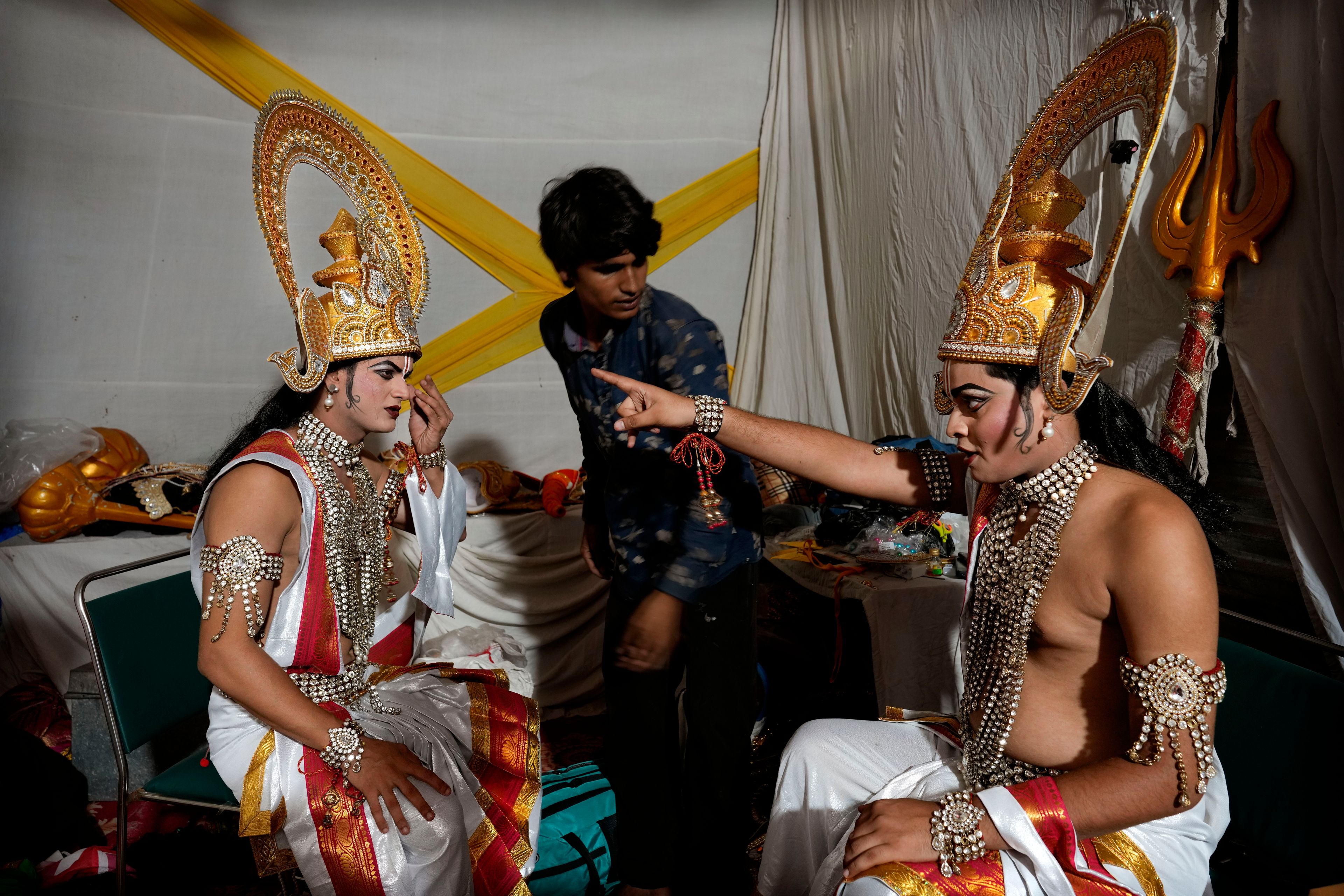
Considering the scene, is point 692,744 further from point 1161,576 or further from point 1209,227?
point 1209,227

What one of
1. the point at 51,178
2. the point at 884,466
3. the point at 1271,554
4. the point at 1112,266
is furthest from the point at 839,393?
the point at 51,178

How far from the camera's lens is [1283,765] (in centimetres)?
154

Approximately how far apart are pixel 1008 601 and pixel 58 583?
358 cm

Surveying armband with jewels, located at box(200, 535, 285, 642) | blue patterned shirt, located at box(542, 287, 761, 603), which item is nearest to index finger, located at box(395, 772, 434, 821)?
armband with jewels, located at box(200, 535, 285, 642)

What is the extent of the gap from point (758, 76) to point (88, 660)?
456cm

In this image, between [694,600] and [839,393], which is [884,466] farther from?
[839,393]

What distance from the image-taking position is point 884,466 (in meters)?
1.85

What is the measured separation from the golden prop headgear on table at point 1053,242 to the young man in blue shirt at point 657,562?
1.97 ft

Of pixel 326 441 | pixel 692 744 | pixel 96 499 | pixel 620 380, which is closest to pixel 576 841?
pixel 692 744

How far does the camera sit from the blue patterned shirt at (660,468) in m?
1.93

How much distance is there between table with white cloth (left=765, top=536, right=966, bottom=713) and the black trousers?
0.66 metres

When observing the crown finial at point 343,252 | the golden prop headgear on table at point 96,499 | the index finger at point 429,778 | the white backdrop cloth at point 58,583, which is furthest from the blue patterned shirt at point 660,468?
the white backdrop cloth at point 58,583

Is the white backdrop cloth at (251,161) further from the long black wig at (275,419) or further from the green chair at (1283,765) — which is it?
the green chair at (1283,765)

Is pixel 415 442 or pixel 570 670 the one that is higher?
pixel 415 442
